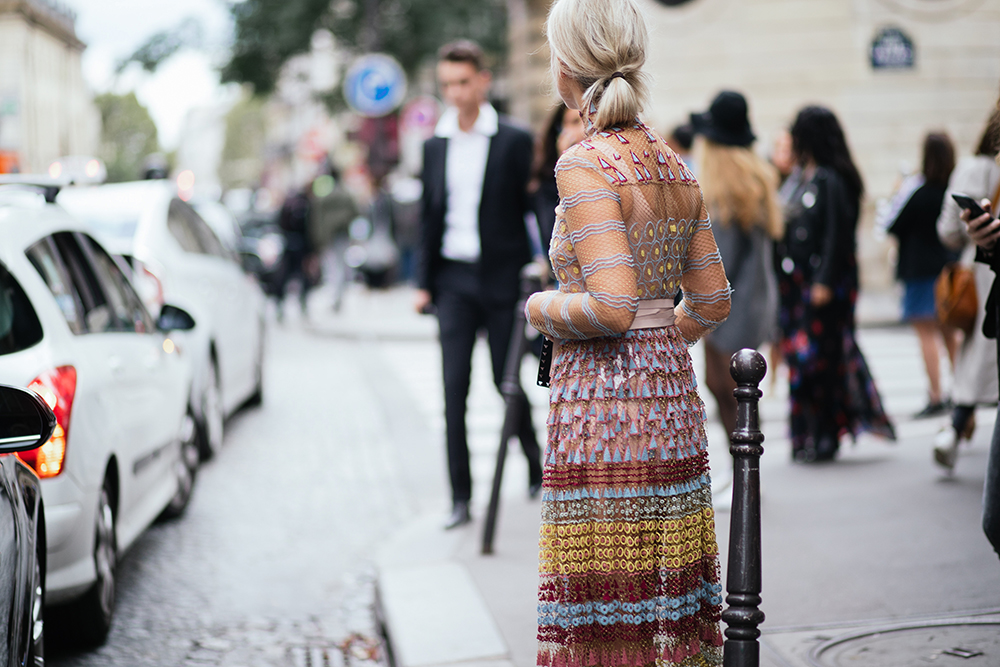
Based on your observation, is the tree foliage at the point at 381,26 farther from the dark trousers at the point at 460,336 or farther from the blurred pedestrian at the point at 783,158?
the dark trousers at the point at 460,336

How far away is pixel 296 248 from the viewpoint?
1984 centimetres

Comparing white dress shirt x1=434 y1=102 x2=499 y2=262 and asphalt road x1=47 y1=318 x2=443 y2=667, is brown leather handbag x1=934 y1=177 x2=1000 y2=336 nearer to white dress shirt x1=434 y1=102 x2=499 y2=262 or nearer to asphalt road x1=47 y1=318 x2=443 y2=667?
white dress shirt x1=434 y1=102 x2=499 y2=262

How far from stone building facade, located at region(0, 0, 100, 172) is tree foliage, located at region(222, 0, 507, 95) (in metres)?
15.6

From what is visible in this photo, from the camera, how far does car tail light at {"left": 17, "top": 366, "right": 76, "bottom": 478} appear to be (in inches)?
158

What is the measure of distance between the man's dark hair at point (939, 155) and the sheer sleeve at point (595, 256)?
6254 mm

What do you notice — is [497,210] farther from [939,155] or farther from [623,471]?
[939,155]

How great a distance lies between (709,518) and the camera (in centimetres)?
300

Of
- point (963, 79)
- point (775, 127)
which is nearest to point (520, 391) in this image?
point (775, 127)

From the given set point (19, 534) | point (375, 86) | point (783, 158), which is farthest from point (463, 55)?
point (375, 86)

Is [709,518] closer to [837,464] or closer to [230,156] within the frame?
[837,464]

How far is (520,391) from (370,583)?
1081 mm

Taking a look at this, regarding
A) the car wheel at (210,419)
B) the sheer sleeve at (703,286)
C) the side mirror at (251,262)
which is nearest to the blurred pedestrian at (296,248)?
the side mirror at (251,262)

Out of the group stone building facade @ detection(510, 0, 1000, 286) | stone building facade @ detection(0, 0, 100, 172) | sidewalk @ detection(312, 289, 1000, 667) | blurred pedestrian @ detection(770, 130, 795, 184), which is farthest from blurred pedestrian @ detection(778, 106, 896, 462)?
stone building facade @ detection(510, 0, 1000, 286)

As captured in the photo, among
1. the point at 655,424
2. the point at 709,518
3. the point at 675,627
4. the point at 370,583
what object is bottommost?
the point at 370,583
